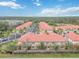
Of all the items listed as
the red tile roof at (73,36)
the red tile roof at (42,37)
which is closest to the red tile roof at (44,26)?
the red tile roof at (42,37)

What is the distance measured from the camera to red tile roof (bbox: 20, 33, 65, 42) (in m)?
3.96

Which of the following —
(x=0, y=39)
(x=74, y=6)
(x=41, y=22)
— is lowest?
(x=0, y=39)

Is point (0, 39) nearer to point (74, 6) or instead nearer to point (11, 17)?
point (11, 17)

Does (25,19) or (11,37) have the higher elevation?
(25,19)

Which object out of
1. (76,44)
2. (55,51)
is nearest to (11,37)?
(55,51)

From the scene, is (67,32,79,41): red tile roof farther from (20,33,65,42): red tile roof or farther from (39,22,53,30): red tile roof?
(39,22,53,30): red tile roof

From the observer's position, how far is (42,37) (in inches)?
156

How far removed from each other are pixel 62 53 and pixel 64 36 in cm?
31

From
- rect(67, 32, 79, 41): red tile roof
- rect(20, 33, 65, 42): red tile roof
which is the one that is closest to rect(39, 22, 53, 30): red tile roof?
rect(20, 33, 65, 42): red tile roof

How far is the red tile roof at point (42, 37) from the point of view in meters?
3.96

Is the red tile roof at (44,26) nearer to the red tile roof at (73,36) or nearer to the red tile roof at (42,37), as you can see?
the red tile roof at (42,37)

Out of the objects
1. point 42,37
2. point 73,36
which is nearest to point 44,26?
point 42,37

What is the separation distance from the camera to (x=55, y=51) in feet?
13.1

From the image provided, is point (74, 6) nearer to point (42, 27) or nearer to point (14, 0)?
point (42, 27)
